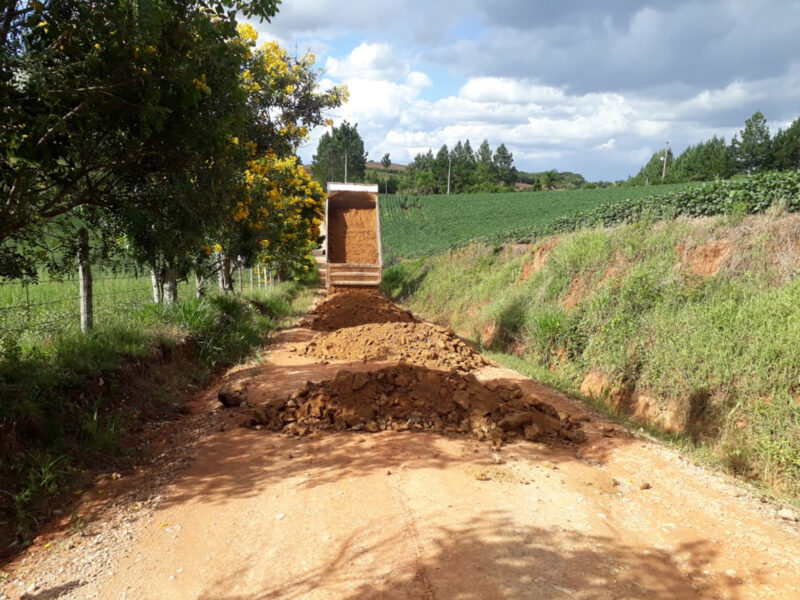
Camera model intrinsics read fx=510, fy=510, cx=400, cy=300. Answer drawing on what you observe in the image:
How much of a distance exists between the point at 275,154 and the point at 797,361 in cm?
939

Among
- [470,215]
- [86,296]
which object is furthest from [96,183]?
[470,215]

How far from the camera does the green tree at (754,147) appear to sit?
6600 cm

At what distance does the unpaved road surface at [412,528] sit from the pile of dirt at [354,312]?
7.60 m

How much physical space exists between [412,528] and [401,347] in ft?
19.7

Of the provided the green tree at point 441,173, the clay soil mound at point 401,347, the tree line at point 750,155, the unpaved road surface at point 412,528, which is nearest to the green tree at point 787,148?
the tree line at point 750,155

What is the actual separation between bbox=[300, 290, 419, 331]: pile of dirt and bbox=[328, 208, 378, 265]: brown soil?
3.63ft

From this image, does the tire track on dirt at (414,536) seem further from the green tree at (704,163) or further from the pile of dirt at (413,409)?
the green tree at (704,163)

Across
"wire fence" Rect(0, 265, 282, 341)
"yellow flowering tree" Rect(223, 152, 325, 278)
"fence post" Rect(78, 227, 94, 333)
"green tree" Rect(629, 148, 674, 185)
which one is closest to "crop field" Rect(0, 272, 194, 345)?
"wire fence" Rect(0, 265, 282, 341)

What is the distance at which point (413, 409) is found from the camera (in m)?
5.96

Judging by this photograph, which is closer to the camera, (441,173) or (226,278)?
(226,278)

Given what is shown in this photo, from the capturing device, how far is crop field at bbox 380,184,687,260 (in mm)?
33250

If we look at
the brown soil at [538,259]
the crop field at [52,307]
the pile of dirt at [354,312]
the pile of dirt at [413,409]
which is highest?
the brown soil at [538,259]

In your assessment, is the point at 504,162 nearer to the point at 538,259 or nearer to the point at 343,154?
the point at 343,154

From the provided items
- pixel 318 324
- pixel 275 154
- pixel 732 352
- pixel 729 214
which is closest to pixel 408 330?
pixel 318 324
